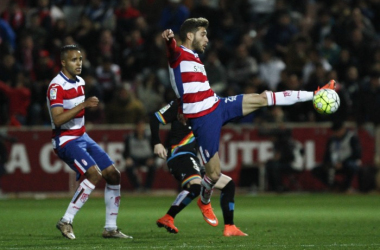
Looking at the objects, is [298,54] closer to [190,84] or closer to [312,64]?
[312,64]

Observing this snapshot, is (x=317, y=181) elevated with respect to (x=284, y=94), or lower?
lower

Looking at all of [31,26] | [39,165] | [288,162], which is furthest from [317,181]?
[31,26]

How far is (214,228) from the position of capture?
1219cm

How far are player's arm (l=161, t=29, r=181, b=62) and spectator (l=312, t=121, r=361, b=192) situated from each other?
10.8m

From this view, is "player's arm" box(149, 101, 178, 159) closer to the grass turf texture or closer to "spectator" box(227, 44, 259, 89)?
the grass turf texture

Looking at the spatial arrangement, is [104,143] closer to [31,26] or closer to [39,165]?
[39,165]

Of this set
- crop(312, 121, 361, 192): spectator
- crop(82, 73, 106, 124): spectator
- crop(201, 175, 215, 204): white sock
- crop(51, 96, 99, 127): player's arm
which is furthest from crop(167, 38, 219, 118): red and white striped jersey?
crop(82, 73, 106, 124): spectator

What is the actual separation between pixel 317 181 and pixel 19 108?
7.55 metres

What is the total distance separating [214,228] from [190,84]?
262 cm

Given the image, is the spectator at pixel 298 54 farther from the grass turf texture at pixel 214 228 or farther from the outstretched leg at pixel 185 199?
the outstretched leg at pixel 185 199

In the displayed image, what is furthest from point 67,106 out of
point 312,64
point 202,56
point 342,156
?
point 312,64

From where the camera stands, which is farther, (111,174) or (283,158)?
(283,158)

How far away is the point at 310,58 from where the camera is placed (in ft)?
72.6

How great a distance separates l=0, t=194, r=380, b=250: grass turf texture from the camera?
9.84 meters
